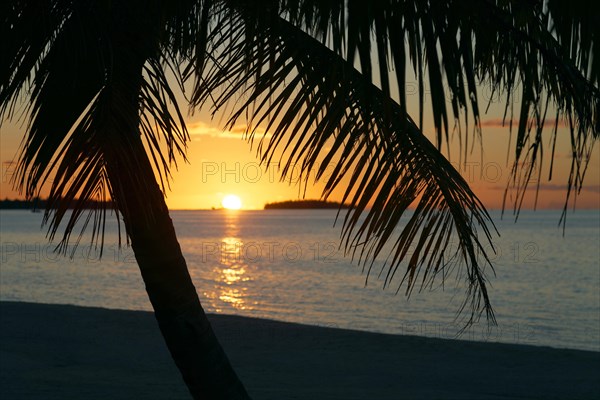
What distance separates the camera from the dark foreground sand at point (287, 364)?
32.4 feet

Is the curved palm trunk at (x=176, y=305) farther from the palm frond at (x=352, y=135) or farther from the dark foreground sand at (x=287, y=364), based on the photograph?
the dark foreground sand at (x=287, y=364)

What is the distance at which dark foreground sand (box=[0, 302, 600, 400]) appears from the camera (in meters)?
9.88

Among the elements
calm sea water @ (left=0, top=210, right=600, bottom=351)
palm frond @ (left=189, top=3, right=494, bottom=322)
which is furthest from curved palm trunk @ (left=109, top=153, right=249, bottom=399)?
calm sea water @ (left=0, top=210, right=600, bottom=351)

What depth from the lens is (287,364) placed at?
1233cm

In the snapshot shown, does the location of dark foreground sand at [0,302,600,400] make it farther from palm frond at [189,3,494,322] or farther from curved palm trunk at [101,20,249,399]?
palm frond at [189,3,494,322]

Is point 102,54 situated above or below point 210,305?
above

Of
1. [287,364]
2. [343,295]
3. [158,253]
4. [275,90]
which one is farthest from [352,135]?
[343,295]

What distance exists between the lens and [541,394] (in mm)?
10281

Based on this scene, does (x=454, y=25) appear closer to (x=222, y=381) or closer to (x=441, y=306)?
(x=222, y=381)

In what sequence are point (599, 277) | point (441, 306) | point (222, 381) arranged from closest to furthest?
point (222, 381), point (441, 306), point (599, 277)

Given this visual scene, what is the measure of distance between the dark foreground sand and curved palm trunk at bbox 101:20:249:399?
4.26 meters

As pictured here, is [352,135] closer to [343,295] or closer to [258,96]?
[258,96]

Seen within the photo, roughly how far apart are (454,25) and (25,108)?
8.03 feet

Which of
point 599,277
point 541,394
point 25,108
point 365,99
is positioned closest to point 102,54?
point 25,108
